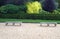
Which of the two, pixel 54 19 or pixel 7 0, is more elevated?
pixel 7 0

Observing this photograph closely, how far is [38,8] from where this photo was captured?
27.9 metres

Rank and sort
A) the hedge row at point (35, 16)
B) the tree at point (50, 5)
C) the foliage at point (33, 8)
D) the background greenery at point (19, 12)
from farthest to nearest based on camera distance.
→ the tree at point (50, 5) < the foliage at point (33, 8) < the background greenery at point (19, 12) < the hedge row at point (35, 16)

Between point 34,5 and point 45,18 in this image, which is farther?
point 34,5

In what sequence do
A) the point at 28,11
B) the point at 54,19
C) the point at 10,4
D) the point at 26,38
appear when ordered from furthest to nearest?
the point at 10,4, the point at 28,11, the point at 54,19, the point at 26,38

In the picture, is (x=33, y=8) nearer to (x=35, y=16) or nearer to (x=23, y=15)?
(x=35, y=16)

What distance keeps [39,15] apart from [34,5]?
2069mm

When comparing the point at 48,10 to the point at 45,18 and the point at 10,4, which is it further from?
the point at 10,4

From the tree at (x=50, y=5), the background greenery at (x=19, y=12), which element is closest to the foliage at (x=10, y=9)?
the background greenery at (x=19, y=12)

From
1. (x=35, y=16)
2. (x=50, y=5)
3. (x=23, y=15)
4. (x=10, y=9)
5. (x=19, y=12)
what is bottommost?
(x=35, y=16)

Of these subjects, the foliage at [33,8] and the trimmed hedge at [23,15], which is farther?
the foliage at [33,8]

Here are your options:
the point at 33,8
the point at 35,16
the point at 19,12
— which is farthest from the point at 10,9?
the point at 35,16

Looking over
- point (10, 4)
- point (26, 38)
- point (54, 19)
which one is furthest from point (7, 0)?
point (26, 38)

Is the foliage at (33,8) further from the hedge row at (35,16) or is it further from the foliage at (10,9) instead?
the foliage at (10,9)

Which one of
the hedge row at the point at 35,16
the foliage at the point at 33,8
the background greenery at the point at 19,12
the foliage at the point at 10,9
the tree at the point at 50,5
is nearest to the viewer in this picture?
the hedge row at the point at 35,16
